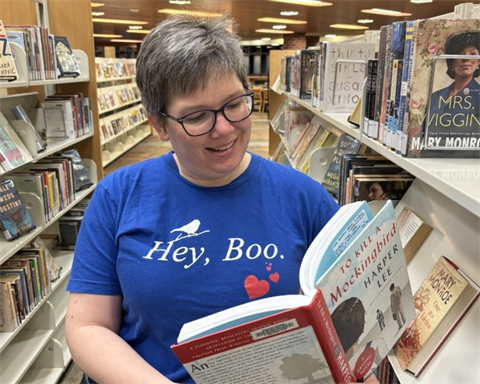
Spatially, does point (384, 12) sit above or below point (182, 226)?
above

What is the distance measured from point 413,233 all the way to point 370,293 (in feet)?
1.77

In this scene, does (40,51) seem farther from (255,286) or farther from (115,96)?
(115,96)

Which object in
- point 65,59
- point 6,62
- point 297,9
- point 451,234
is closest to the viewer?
point 451,234

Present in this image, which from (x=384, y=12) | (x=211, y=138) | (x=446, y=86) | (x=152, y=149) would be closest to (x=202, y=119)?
(x=211, y=138)

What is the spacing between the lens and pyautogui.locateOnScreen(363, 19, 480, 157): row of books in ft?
3.56

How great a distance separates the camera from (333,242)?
2.77ft

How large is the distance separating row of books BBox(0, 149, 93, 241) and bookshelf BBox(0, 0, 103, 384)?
0.16 feet

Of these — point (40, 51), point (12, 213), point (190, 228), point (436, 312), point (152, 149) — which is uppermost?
point (40, 51)

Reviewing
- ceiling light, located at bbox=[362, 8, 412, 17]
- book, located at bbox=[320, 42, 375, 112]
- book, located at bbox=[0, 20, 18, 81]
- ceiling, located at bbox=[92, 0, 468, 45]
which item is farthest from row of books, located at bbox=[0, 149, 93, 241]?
ceiling light, located at bbox=[362, 8, 412, 17]

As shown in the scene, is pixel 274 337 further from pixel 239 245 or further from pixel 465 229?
pixel 465 229

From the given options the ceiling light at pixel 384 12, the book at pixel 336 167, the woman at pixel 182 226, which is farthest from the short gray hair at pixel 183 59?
the ceiling light at pixel 384 12

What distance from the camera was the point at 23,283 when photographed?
7.45ft

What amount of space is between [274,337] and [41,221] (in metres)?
2.07

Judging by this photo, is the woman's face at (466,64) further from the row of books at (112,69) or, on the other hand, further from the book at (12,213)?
the row of books at (112,69)
